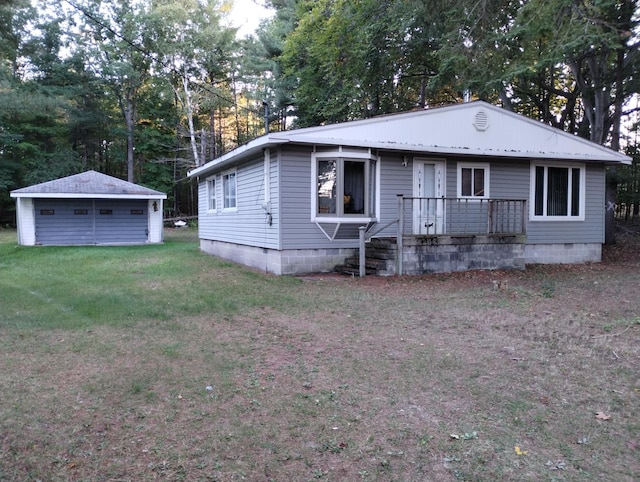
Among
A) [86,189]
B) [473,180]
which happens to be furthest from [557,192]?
[86,189]

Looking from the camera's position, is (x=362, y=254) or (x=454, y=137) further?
(x=454, y=137)

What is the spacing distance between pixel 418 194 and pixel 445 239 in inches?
61.4

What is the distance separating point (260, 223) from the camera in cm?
1048

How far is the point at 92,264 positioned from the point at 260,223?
4.50 meters

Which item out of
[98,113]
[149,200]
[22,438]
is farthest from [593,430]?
[98,113]

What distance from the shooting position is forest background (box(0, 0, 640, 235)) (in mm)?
15547

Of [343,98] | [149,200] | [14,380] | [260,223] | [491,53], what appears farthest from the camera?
[343,98]

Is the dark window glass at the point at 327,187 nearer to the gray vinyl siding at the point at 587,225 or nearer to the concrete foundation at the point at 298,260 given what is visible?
the concrete foundation at the point at 298,260

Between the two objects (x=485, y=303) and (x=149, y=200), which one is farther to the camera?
(x=149, y=200)

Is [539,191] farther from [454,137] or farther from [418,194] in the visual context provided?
[418,194]

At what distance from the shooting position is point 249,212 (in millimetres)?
11188

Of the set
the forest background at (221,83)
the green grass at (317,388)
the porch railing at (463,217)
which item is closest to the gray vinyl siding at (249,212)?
the porch railing at (463,217)

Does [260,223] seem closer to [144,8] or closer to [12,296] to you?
[12,296]

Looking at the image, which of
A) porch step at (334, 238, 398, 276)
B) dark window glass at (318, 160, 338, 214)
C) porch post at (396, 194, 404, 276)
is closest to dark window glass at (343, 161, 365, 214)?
dark window glass at (318, 160, 338, 214)
